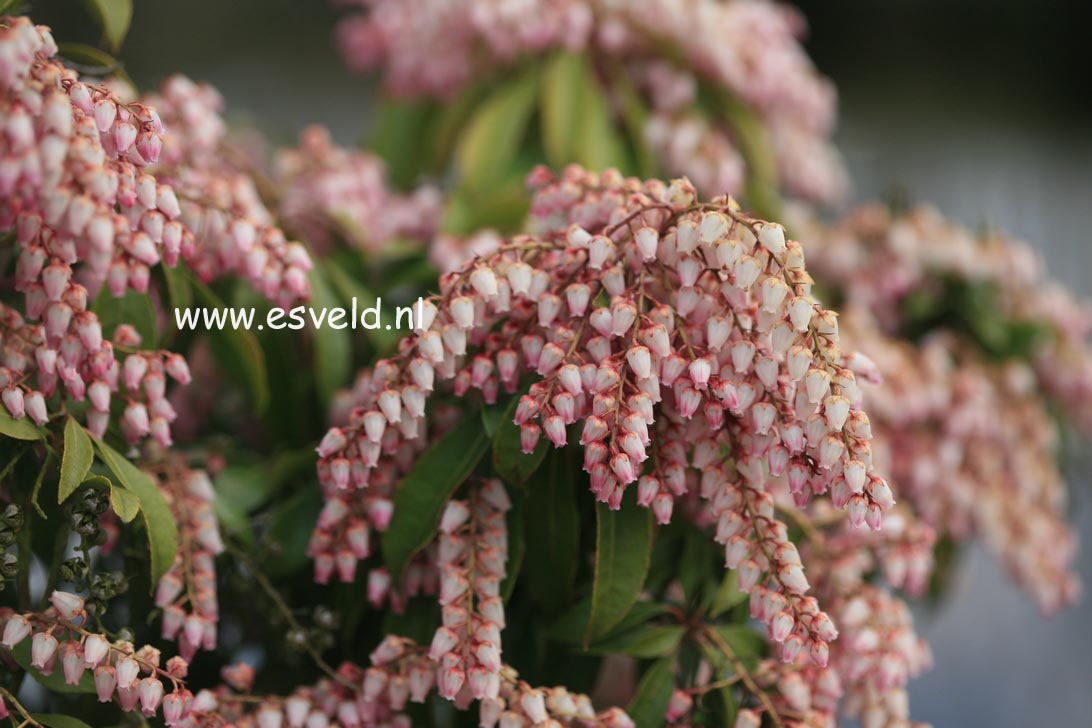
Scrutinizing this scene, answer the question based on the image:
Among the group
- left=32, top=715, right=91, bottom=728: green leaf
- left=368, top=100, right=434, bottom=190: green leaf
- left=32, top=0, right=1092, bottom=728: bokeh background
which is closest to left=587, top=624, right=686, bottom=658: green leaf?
left=32, top=715, right=91, bottom=728: green leaf

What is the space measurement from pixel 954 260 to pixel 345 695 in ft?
3.21

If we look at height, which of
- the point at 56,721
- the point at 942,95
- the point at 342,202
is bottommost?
the point at 56,721

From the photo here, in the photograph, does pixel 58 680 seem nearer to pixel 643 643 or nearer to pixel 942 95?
pixel 643 643

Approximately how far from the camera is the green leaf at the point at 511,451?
0.79 meters

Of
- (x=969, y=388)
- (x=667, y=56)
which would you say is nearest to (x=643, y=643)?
(x=969, y=388)

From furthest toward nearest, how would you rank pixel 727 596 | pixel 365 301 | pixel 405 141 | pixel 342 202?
pixel 405 141
pixel 342 202
pixel 365 301
pixel 727 596

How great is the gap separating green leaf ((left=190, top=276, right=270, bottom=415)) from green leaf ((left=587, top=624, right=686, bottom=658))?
398 millimetres

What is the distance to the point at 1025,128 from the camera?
122 inches

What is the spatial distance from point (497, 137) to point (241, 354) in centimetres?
52

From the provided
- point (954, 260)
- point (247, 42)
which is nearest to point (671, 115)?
point (954, 260)

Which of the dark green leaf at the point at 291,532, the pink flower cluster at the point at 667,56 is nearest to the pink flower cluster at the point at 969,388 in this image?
the pink flower cluster at the point at 667,56

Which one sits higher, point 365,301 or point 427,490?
point 365,301

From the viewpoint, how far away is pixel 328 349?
1062mm

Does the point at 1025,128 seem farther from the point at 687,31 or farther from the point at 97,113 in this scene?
the point at 97,113
